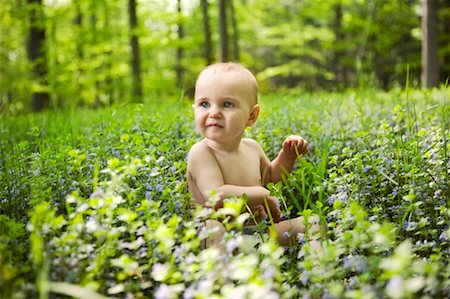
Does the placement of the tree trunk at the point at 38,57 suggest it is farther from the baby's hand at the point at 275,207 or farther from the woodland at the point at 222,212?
the baby's hand at the point at 275,207

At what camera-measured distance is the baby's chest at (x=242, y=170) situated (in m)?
2.69

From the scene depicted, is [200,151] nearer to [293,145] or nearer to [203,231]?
[293,145]

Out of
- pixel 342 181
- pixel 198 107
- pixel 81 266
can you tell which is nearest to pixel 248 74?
pixel 198 107

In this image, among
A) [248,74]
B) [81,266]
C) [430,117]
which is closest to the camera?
[81,266]

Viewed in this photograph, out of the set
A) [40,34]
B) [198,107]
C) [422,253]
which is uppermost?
[40,34]

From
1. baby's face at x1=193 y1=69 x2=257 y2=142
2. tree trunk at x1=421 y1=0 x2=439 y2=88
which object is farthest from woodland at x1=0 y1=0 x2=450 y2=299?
tree trunk at x1=421 y1=0 x2=439 y2=88

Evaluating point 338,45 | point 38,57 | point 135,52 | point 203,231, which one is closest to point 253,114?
point 203,231

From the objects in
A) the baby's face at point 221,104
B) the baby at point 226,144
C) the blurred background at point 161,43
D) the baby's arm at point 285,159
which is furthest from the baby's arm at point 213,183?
the blurred background at point 161,43

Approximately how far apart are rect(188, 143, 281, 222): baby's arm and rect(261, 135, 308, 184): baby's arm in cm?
28

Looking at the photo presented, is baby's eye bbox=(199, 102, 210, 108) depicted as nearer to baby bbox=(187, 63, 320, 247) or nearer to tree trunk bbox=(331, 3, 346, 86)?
baby bbox=(187, 63, 320, 247)

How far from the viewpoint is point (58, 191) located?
262cm

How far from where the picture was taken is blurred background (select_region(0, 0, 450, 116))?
11.5 m

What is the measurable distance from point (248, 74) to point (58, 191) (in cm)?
119

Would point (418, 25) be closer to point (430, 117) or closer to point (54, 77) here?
point (54, 77)
